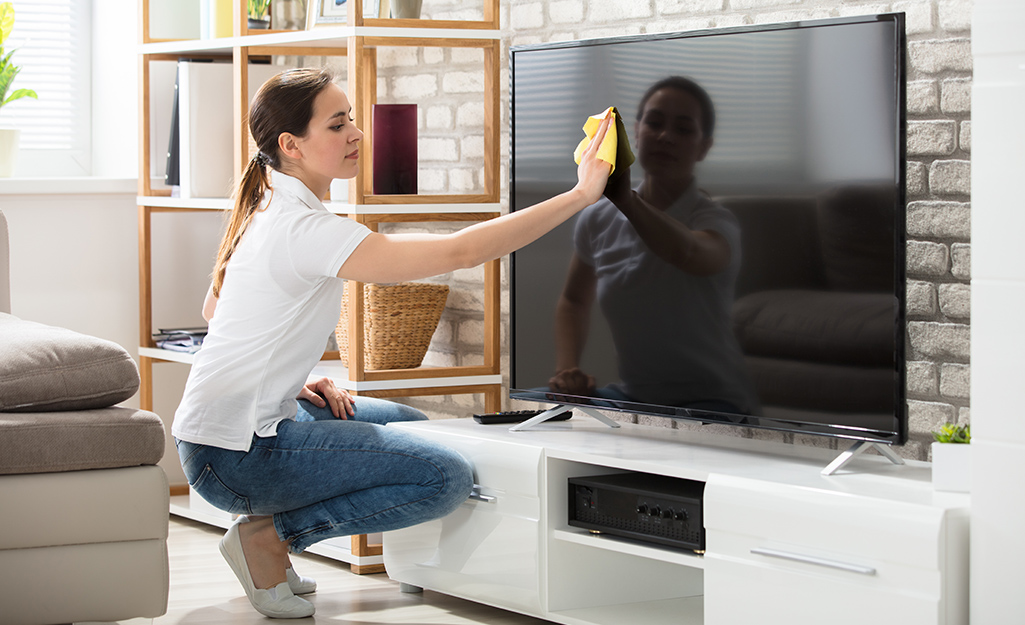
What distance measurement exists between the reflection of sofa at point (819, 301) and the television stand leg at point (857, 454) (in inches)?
2.7

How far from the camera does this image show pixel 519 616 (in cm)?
267

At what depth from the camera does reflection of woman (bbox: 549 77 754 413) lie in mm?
2375

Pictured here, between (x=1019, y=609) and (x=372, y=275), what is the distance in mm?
1276

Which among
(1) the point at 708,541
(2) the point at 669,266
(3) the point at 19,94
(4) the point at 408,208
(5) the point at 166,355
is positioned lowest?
(1) the point at 708,541

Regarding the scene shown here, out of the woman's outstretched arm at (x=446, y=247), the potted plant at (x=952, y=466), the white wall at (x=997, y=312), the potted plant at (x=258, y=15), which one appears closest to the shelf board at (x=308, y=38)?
the potted plant at (x=258, y=15)

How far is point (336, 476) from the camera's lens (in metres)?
2.51

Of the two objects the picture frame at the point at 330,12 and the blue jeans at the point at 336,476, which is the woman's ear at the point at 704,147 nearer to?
the blue jeans at the point at 336,476

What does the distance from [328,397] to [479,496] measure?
1.53ft

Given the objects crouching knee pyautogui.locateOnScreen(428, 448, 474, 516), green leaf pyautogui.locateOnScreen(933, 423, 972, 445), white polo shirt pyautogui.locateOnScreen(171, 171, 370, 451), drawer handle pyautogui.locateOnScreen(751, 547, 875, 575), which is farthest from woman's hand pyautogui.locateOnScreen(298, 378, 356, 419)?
green leaf pyautogui.locateOnScreen(933, 423, 972, 445)

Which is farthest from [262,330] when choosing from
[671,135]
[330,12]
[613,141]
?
[330,12]

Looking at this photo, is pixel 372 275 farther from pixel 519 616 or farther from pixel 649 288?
pixel 519 616

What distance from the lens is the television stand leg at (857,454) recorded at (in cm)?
215

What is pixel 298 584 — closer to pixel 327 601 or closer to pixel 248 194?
pixel 327 601

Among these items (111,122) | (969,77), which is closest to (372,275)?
(969,77)
